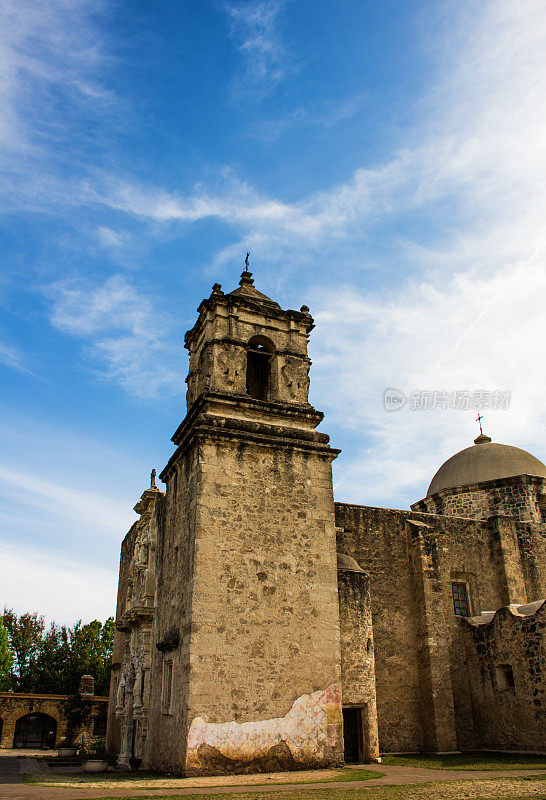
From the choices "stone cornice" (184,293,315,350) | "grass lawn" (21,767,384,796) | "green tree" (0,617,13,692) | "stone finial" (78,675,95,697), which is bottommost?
"grass lawn" (21,767,384,796)

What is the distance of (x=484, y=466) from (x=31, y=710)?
21509mm

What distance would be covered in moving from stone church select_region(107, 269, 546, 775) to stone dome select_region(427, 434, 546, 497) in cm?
282

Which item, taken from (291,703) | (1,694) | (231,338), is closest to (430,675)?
(291,703)

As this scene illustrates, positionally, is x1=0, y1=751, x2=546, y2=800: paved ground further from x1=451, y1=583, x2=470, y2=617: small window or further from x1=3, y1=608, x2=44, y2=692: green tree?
x1=3, y1=608, x2=44, y2=692: green tree

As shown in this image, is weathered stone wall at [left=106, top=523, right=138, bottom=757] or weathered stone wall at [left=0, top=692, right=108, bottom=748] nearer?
weathered stone wall at [left=106, top=523, right=138, bottom=757]

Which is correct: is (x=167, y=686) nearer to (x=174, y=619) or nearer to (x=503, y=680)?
(x=174, y=619)

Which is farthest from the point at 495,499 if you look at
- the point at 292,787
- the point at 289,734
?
the point at 292,787

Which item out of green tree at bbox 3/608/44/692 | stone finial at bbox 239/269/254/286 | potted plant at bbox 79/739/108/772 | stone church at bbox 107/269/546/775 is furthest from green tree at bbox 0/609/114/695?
stone finial at bbox 239/269/254/286

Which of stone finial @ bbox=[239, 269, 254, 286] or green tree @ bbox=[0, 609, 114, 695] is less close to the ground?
stone finial @ bbox=[239, 269, 254, 286]

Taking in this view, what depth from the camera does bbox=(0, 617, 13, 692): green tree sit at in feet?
114

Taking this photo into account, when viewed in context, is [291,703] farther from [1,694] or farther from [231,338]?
[1,694]

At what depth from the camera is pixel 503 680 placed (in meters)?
15.5

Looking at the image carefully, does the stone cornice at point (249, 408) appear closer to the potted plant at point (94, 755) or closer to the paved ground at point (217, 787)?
the paved ground at point (217, 787)

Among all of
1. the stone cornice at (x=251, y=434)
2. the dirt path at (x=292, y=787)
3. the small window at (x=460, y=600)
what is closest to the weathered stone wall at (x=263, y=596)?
the stone cornice at (x=251, y=434)
